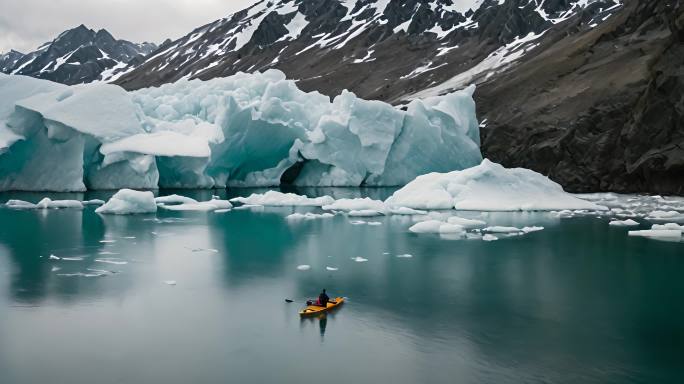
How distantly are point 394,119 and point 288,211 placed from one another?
12647 mm

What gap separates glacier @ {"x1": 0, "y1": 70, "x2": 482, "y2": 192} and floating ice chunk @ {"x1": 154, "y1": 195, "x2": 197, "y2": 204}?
8.81 ft

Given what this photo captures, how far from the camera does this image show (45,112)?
3095 centimetres

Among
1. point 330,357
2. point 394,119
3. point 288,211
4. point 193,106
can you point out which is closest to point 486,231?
point 288,211

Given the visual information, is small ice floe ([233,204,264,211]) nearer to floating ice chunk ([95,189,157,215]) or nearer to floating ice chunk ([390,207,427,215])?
floating ice chunk ([95,189,157,215])

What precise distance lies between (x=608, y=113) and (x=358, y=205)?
61.4ft

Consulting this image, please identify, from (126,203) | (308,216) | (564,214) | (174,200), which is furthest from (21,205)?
(564,214)

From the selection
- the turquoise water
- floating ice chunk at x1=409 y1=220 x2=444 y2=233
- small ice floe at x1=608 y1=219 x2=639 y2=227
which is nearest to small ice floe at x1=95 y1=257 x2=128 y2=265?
the turquoise water

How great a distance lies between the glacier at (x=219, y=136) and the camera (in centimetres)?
3294

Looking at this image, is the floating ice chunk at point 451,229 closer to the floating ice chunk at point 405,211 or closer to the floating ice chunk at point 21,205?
the floating ice chunk at point 405,211

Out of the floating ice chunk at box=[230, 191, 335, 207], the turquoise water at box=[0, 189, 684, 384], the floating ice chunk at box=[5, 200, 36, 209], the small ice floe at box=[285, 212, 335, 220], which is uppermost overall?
the floating ice chunk at box=[230, 191, 335, 207]

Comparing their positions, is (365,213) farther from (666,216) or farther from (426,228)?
(666,216)

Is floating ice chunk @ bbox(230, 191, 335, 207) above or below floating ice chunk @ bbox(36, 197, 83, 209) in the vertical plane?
above

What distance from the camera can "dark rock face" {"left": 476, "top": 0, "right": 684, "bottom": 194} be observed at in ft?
109

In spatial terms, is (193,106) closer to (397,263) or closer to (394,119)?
(394,119)
